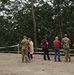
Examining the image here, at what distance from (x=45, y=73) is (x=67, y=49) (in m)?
6.86

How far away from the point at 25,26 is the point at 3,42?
4.43 meters

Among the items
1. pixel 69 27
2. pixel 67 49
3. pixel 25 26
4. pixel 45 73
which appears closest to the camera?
pixel 45 73

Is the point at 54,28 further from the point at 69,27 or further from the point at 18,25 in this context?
the point at 18,25

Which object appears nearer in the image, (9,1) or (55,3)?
(55,3)

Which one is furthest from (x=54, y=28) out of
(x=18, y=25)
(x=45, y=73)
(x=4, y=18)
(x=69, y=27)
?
(x=45, y=73)

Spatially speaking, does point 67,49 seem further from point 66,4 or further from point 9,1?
point 9,1

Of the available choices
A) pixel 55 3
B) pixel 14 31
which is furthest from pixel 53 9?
pixel 14 31

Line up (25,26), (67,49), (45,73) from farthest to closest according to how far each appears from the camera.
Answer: (25,26) < (67,49) < (45,73)

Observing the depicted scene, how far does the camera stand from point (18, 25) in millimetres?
51594

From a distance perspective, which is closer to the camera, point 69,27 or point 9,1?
point 69,27

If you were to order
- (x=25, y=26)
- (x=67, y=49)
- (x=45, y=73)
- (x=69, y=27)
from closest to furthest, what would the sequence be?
(x=45, y=73) < (x=67, y=49) < (x=69, y=27) < (x=25, y=26)

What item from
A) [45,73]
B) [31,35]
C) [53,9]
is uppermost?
[53,9]

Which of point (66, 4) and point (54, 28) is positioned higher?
point (66, 4)

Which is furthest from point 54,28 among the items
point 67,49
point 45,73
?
point 45,73
